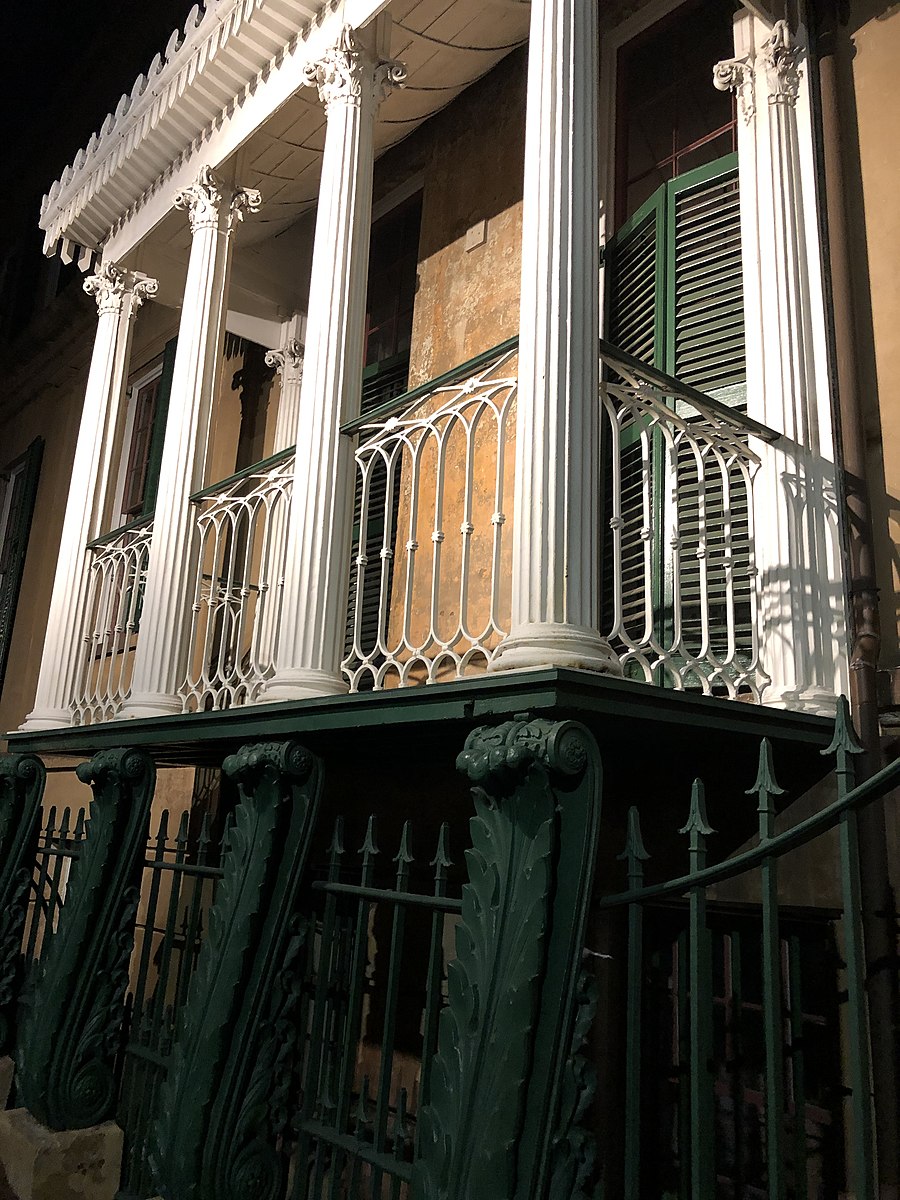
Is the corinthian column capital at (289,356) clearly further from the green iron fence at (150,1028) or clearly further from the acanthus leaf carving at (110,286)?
the green iron fence at (150,1028)

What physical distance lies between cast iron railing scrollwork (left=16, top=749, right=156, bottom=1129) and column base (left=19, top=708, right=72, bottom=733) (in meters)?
1.54

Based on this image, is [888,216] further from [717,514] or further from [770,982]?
[770,982]

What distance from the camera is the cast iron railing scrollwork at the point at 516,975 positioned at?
2639 millimetres

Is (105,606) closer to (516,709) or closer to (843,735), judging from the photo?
(516,709)

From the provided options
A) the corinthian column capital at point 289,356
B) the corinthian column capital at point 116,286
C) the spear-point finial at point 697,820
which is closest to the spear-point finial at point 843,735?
the spear-point finial at point 697,820

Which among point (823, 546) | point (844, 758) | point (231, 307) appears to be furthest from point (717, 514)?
point (231, 307)

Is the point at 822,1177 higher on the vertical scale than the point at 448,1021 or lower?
lower

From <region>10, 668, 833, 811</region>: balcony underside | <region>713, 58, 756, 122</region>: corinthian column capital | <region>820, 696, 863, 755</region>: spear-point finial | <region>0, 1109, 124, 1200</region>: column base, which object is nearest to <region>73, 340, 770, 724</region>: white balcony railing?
<region>10, 668, 833, 811</region>: balcony underside

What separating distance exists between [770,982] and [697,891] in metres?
0.29

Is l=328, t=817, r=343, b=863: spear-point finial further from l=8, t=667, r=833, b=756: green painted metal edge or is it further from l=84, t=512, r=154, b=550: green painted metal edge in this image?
l=84, t=512, r=154, b=550: green painted metal edge

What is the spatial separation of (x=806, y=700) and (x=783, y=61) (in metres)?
3.28

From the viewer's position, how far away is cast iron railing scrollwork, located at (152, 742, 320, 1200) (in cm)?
370

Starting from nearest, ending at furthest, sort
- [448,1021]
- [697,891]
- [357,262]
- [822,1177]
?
[697,891]
[448,1021]
[822,1177]
[357,262]

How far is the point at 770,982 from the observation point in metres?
2.24
